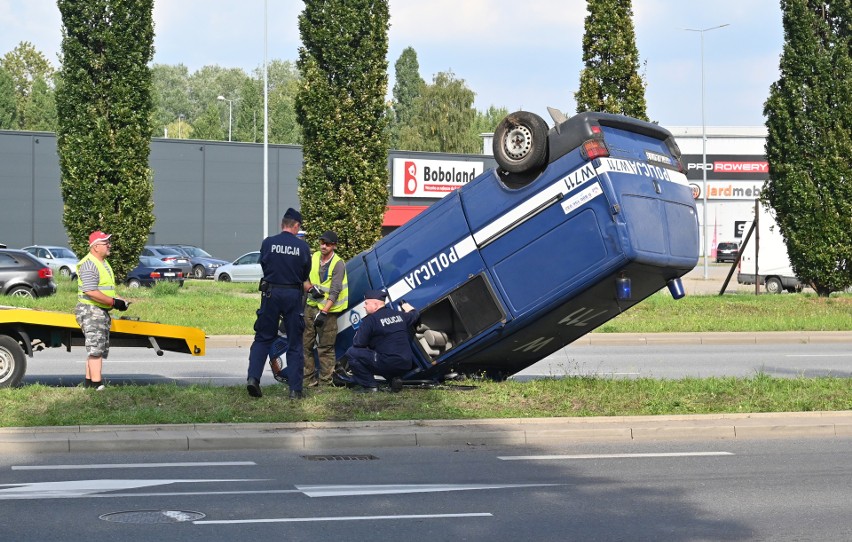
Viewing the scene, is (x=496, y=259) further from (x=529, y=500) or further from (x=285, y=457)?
(x=529, y=500)

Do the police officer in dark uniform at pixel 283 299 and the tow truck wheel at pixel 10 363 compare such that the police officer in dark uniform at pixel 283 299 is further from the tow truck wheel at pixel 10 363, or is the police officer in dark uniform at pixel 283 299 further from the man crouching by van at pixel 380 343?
the tow truck wheel at pixel 10 363

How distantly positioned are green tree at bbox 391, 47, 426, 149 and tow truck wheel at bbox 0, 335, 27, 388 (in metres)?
94.5

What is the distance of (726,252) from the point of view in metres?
71.6

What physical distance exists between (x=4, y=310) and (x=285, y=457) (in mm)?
4430

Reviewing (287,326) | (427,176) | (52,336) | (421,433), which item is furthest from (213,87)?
(421,433)

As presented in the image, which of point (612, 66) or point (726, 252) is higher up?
point (612, 66)

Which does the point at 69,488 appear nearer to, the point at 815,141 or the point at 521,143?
the point at 521,143

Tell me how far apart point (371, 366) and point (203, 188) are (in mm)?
45330

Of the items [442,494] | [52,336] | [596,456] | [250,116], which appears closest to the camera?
[442,494]

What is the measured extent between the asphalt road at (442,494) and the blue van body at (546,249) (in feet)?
5.70

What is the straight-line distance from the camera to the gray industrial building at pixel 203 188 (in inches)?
2031

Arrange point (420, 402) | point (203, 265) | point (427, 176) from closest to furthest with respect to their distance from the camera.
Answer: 1. point (420, 402)
2. point (203, 265)
3. point (427, 176)

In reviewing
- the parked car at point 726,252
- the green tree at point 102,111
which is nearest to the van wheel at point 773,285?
the green tree at point 102,111

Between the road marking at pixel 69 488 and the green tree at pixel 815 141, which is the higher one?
the green tree at pixel 815 141
